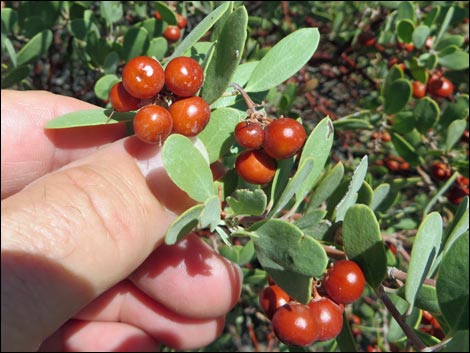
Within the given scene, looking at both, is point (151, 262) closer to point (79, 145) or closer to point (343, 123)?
point (79, 145)

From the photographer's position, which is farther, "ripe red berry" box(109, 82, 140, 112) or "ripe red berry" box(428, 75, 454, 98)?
"ripe red berry" box(428, 75, 454, 98)

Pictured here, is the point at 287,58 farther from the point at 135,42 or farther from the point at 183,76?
the point at 135,42

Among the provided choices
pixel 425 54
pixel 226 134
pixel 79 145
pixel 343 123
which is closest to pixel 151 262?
Result: pixel 79 145

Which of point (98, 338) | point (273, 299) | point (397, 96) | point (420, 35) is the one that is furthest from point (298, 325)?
point (420, 35)

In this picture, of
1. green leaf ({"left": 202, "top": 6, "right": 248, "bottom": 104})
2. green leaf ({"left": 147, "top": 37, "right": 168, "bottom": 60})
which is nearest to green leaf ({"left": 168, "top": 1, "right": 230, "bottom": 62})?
green leaf ({"left": 202, "top": 6, "right": 248, "bottom": 104})

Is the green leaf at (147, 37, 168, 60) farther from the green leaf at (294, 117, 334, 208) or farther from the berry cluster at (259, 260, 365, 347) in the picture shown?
the berry cluster at (259, 260, 365, 347)

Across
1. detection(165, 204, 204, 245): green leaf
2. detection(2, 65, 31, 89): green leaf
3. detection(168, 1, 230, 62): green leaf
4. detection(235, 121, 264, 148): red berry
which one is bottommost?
detection(2, 65, 31, 89): green leaf
